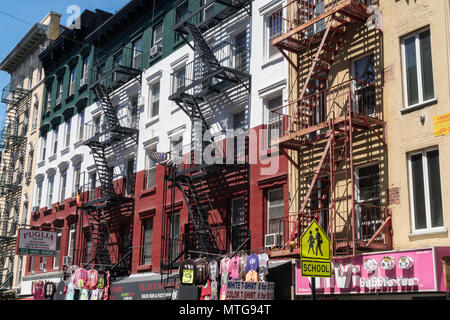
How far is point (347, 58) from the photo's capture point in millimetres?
17375

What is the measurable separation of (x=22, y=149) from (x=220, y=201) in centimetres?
2519

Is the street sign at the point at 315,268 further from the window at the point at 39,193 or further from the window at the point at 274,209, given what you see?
the window at the point at 39,193

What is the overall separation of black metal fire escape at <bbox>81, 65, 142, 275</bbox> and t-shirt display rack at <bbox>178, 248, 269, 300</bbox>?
24.1 feet

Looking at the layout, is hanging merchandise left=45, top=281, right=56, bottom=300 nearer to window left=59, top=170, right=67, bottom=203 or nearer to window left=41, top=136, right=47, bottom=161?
window left=59, top=170, right=67, bottom=203

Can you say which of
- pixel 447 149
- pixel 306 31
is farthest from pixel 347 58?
pixel 447 149

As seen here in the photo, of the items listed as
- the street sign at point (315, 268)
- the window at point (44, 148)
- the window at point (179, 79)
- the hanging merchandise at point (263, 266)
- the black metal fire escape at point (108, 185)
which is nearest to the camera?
the street sign at point (315, 268)

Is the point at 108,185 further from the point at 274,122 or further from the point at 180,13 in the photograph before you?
the point at 274,122

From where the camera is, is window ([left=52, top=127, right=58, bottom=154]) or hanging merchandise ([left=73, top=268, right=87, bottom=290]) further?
window ([left=52, top=127, right=58, bottom=154])

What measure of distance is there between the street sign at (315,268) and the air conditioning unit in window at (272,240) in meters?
6.21

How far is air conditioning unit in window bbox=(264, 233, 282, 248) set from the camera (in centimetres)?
1805

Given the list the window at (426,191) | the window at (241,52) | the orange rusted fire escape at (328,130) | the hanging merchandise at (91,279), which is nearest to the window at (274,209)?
the orange rusted fire escape at (328,130)

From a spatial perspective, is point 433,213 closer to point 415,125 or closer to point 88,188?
point 415,125

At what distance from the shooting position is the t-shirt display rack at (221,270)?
17.3 m

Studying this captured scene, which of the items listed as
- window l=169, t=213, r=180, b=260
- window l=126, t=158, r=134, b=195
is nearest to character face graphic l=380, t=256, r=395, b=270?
window l=169, t=213, r=180, b=260
